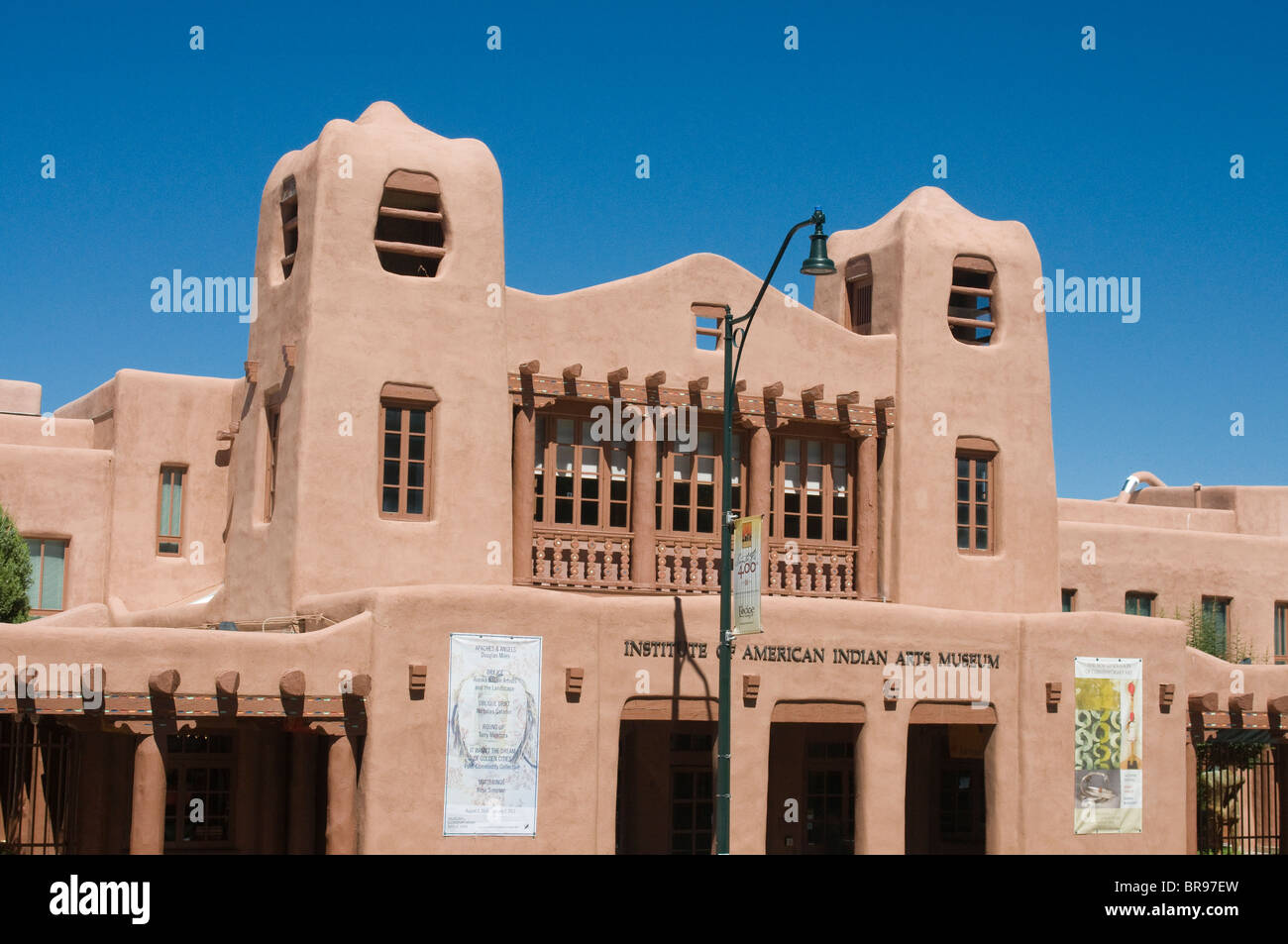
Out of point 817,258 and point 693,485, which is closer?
point 817,258

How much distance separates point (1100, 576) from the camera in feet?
115

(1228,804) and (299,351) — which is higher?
(299,351)

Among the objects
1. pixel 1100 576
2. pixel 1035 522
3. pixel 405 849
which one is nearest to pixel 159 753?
pixel 405 849

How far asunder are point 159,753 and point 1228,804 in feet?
72.8

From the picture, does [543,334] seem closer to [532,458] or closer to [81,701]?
[532,458]

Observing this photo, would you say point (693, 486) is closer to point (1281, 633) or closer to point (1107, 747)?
point (1107, 747)

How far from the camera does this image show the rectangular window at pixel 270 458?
85.8ft

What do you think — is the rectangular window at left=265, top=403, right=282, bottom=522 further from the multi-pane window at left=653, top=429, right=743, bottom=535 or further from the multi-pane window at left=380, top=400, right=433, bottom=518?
the multi-pane window at left=653, top=429, right=743, bottom=535

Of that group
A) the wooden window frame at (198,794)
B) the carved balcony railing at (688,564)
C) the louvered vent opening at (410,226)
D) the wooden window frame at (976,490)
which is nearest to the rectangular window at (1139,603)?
the wooden window frame at (976,490)

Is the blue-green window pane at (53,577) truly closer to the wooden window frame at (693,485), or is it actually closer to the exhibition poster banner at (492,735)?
the exhibition poster banner at (492,735)

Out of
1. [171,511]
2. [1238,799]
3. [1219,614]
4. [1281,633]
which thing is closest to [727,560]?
[171,511]

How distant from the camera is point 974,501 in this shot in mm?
29594

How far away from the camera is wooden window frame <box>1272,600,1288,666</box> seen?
37125 mm

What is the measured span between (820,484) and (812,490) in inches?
7.5
